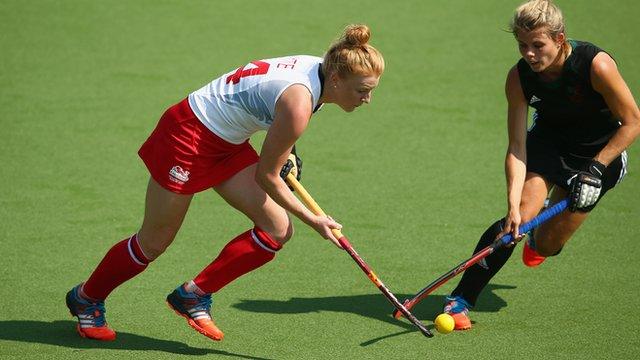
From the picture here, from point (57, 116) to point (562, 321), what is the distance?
385 cm

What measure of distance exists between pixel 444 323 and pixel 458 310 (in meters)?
0.21

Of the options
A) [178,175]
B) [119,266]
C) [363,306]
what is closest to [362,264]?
[363,306]

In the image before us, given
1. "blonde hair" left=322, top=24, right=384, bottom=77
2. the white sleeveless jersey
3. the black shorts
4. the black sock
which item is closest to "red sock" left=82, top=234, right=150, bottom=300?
the white sleeveless jersey

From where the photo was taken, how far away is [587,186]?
4.03 metres

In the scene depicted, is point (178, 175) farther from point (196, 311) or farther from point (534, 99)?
point (534, 99)

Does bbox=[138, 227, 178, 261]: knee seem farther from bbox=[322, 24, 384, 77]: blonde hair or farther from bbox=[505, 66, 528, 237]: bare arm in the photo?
bbox=[505, 66, 528, 237]: bare arm

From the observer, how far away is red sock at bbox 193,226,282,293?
3912mm

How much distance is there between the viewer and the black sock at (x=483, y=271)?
4.25 m

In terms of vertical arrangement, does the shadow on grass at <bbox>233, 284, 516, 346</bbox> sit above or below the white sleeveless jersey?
below

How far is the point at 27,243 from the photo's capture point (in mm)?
4941

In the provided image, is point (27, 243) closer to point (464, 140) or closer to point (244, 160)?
point (244, 160)

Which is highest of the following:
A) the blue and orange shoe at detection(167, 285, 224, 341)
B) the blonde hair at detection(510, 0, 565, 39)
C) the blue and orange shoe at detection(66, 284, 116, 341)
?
the blonde hair at detection(510, 0, 565, 39)

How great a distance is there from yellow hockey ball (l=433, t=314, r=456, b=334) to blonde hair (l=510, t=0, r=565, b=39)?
119 cm

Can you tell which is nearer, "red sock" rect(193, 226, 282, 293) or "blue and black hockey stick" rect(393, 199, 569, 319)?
"red sock" rect(193, 226, 282, 293)
